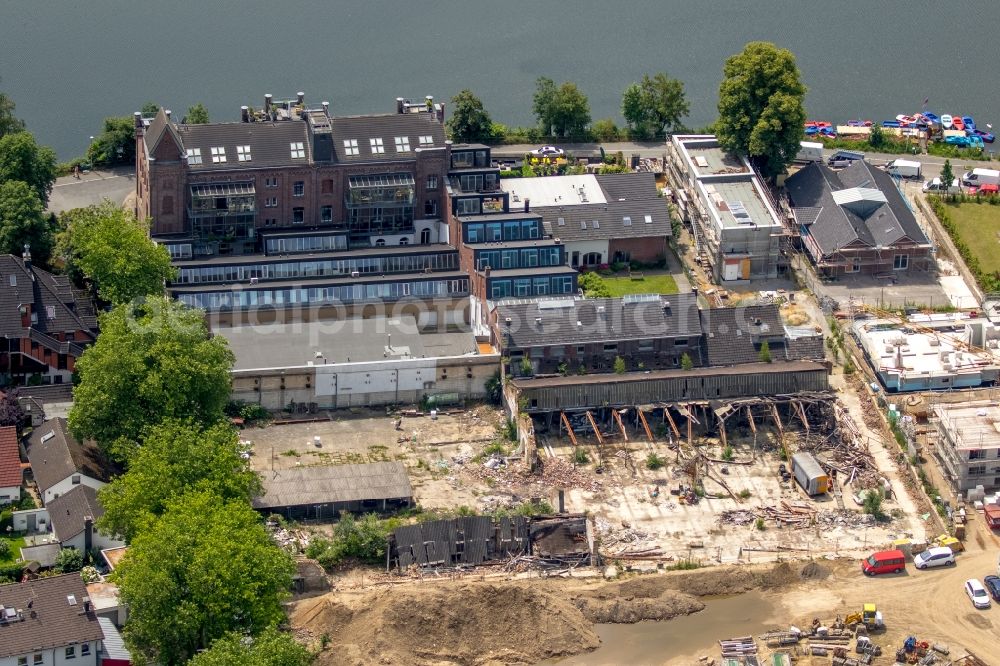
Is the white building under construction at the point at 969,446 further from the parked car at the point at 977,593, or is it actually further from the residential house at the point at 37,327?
the residential house at the point at 37,327

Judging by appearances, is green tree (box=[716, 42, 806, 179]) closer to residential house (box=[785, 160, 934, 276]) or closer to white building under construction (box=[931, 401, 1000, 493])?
residential house (box=[785, 160, 934, 276])

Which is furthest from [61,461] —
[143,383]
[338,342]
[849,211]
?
[849,211]

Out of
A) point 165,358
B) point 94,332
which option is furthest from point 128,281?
point 165,358

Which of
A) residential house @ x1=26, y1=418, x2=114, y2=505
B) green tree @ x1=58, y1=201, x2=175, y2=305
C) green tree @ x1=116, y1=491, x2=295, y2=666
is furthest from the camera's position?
green tree @ x1=58, y1=201, x2=175, y2=305

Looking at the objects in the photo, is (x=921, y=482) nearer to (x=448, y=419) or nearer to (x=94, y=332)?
(x=448, y=419)

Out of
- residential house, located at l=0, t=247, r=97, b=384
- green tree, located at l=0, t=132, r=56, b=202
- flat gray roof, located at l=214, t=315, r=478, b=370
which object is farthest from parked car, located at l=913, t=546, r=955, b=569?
green tree, located at l=0, t=132, r=56, b=202

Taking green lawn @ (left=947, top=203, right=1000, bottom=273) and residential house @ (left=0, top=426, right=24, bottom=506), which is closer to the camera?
residential house @ (left=0, top=426, right=24, bottom=506)
